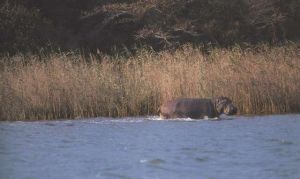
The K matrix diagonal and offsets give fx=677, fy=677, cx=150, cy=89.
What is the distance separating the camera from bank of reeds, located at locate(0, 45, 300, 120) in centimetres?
1399

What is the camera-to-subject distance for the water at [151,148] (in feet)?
26.1

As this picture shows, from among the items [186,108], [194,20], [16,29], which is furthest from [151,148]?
[194,20]

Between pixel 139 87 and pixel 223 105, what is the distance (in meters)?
2.11

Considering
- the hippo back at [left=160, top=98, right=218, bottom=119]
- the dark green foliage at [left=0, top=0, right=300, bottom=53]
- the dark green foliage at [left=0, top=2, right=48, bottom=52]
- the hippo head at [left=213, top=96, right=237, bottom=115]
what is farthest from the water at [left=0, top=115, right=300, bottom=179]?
the dark green foliage at [left=0, top=0, right=300, bottom=53]

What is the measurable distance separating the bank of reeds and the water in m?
0.78

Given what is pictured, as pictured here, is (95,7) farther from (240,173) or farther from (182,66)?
(240,173)

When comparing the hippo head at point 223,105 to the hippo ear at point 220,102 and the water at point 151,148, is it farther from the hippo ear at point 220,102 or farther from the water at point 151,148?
the water at point 151,148

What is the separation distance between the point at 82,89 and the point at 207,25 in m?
12.0

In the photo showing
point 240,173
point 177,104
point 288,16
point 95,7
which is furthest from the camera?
point 288,16

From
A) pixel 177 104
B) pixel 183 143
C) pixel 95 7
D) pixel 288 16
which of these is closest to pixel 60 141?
pixel 183 143

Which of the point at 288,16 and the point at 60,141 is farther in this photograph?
the point at 288,16

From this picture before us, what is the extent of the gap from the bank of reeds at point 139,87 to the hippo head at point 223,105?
2.94 feet

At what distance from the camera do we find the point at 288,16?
27.8 metres

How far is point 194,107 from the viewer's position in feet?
43.4
